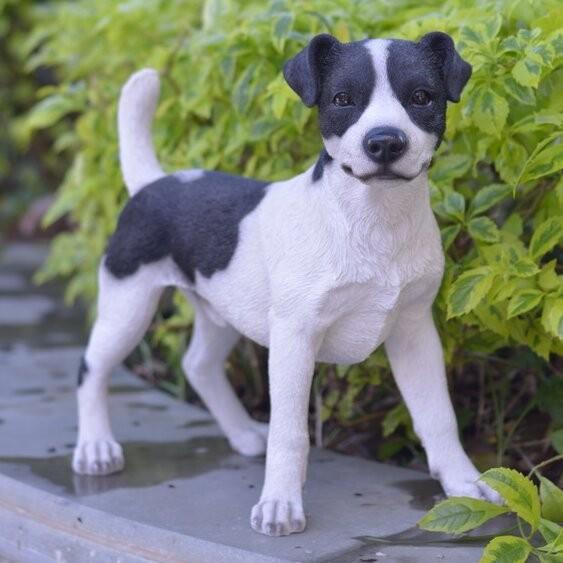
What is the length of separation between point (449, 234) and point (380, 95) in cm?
70

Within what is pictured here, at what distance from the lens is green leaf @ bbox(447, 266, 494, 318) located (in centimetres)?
277

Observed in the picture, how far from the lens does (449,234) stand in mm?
3025

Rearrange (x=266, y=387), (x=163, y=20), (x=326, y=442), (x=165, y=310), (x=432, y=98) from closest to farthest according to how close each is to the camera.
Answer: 1. (x=432, y=98)
2. (x=326, y=442)
3. (x=266, y=387)
4. (x=163, y=20)
5. (x=165, y=310)

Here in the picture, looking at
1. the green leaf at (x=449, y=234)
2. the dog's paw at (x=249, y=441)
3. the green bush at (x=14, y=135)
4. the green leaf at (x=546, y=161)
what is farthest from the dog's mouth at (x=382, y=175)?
the green bush at (x=14, y=135)

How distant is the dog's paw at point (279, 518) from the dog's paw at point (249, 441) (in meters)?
0.70

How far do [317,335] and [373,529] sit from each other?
53 cm

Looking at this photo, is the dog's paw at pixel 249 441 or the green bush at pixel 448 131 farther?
the dog's paw at pixel 249 441

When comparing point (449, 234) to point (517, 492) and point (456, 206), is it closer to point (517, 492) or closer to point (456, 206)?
point (456, 206)

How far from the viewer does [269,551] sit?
2.59 m

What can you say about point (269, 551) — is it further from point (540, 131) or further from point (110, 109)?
point (110, 109)

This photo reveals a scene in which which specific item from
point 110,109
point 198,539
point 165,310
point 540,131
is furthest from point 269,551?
point 165,310

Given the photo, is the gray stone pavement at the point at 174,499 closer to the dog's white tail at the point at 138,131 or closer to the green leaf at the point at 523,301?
the green leaf at the point at 523,301

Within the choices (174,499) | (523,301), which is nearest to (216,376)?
(174,499)

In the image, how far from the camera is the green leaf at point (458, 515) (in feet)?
8.36
